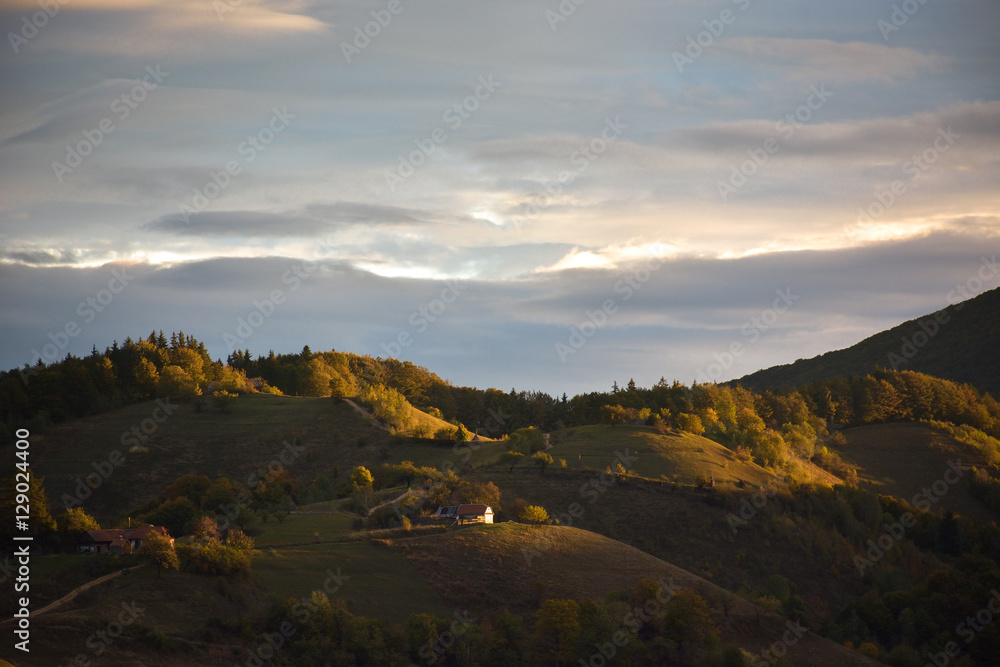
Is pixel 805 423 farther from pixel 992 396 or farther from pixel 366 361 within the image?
pixel 366 361

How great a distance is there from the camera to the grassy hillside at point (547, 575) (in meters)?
49.4

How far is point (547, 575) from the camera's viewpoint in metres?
52.6

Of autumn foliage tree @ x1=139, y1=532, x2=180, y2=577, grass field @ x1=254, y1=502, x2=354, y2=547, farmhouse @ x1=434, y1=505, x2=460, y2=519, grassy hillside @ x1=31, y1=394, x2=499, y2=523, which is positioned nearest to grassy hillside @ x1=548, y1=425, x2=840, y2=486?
grassy hillside @ x1=31, y1=394, x2=499, y2=523

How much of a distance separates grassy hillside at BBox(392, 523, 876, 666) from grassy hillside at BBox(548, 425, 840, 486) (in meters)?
26.8

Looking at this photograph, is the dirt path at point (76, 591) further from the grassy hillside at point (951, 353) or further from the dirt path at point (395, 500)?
the grassy hillside at point (951, 353)

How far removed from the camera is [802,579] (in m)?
68.6

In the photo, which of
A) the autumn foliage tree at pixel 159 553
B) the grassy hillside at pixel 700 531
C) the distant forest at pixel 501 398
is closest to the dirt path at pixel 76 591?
the autumn foliage tree at pixel 159 553

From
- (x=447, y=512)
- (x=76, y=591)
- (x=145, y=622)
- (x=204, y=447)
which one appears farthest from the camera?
(x=204, y=447)

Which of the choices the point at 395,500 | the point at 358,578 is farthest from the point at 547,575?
the point at 395,500

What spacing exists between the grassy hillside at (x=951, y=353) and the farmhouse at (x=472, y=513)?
128 m

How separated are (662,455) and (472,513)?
34.2 m

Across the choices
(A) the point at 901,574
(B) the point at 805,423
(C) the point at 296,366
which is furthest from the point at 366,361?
(A) the point at 901,574

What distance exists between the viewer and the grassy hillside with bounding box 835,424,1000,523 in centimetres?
10312

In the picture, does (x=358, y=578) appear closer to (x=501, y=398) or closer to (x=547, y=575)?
(x=547, y=575)
